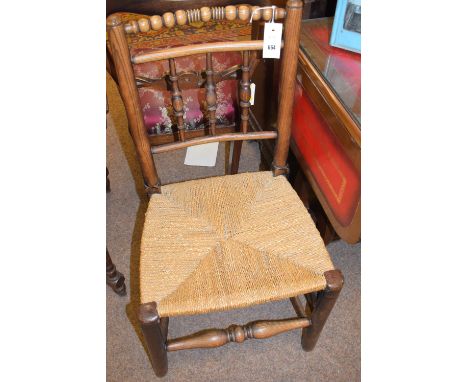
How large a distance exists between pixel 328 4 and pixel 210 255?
3.19 ft

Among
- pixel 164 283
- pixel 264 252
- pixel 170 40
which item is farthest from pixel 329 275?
pixel 170 40

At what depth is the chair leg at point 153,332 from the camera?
858 millimetres

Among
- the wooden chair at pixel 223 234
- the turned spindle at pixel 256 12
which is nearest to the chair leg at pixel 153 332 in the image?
the wooden chair at pixel 223 234

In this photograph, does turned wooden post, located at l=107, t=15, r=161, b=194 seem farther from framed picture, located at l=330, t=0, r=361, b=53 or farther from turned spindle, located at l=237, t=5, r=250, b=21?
framed picture, located at l=330, t=0, r=361, b=53

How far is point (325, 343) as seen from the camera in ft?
4.37

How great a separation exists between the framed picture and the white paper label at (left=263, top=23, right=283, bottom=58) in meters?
0.31

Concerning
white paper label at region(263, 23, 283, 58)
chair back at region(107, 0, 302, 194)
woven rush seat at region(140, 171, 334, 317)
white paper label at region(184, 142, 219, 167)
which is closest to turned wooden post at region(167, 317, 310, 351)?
woven rush seat at region(140, 171, 334, 317)

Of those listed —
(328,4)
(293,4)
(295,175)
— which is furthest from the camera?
→ (295,175)

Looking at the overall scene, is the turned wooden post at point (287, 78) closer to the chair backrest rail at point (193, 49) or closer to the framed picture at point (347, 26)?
the chair backrest rail at point (193, 49)

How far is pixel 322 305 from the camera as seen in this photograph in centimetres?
100

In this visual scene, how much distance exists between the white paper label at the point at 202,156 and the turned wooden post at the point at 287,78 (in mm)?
868

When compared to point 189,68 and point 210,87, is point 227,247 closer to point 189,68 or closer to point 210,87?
point 210,87

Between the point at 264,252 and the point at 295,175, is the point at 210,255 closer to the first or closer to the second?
the point at 264,252

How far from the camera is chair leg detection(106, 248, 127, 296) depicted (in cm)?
134
